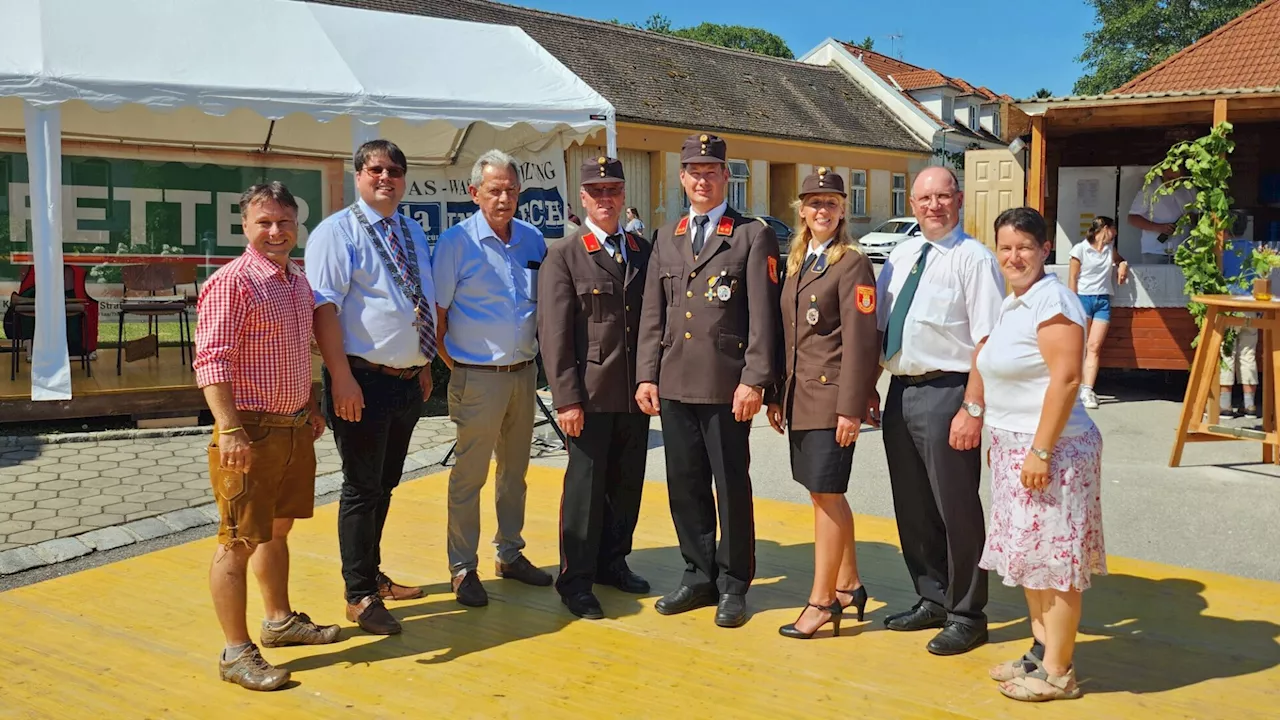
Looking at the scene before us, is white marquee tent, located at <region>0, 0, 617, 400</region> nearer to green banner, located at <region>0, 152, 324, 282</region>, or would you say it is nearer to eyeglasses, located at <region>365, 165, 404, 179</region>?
green banner, located at <region>0, 152, 324, 282</region>

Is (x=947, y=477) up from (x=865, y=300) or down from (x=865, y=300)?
down

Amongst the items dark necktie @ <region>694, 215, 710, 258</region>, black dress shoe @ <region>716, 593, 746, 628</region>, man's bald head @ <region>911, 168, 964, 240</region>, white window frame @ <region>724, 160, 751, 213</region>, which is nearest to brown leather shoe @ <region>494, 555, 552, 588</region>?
black dress shoe @ <region>716, 593, 746, 628</region>

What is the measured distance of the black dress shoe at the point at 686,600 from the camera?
14.4ft

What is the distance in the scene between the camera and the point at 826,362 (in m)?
4.04

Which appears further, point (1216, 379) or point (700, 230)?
point (1216, 379)

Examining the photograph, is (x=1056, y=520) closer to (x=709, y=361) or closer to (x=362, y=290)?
(x=709, y=361)

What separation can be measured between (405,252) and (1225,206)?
7.82 metres

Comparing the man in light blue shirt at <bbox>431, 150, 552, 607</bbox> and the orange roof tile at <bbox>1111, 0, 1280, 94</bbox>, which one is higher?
the orange roof tile at <bbox>1111, 0, 1280, 94</bbox>

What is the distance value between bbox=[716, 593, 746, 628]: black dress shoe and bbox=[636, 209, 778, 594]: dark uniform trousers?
0.11 feet

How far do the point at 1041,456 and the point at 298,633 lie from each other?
105 inches

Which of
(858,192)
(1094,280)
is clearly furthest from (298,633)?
(858,192)

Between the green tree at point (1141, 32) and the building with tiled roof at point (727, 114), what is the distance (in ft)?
42.1

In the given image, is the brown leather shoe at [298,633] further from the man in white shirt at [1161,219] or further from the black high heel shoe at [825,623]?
the man in white shirt at [1161,219]

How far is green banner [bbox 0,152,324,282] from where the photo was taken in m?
10.3
